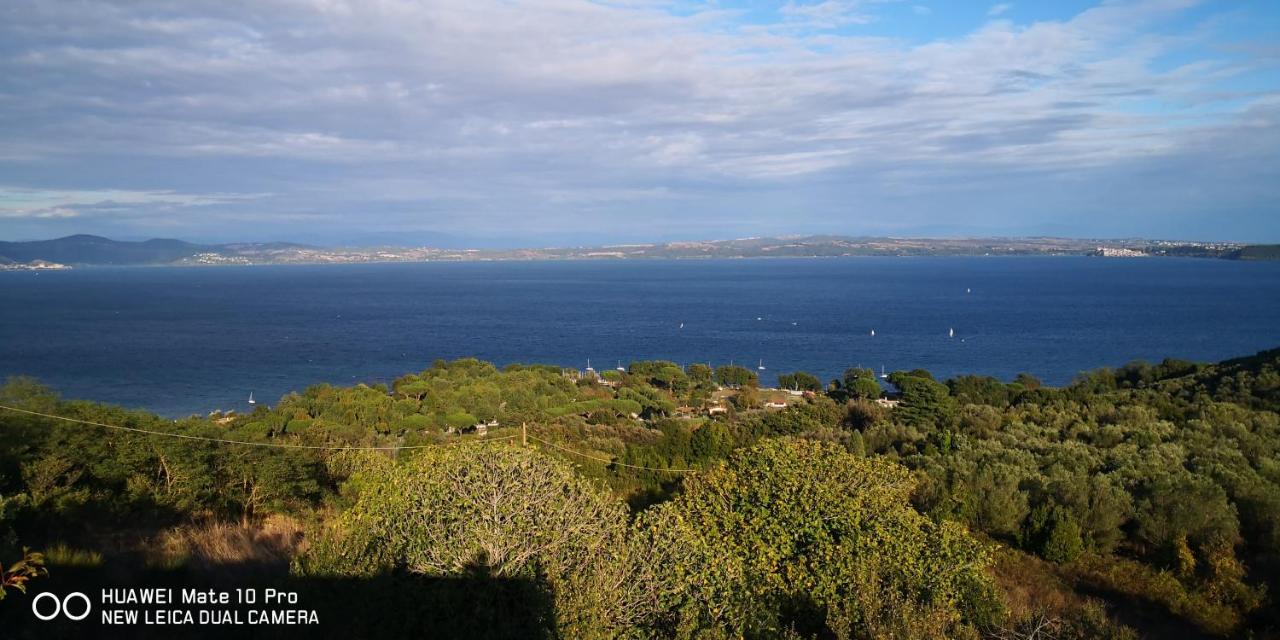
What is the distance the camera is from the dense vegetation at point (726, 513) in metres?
6.05

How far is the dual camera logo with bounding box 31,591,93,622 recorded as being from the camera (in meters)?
5.67

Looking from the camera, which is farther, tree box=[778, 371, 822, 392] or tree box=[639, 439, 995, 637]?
tree box=[778, 371, 822, 392]

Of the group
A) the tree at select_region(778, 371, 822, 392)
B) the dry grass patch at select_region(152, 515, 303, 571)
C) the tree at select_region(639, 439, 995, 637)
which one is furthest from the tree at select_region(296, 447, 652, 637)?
the tree at select_region(778, 371, 822, 392)

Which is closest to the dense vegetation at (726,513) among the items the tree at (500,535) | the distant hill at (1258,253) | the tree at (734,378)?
the tree at (500,535)

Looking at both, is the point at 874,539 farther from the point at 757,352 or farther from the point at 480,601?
the point at 757,352

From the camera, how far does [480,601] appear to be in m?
5.59

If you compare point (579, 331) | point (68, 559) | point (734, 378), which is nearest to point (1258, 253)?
point (579, 331)

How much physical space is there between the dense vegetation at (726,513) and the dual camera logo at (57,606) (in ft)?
1.44

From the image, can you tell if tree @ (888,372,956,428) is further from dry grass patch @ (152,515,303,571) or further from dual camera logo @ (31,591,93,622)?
dual camera logo @ (31,591,93,622)

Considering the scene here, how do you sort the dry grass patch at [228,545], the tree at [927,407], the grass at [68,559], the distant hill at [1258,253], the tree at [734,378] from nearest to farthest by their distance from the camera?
1. the grass at [68,559]
2. the dry grass patch at [228,545]
3. the tree at [927,407]
4. the tree at [734,378]
5. the distant hill at [1258,253]

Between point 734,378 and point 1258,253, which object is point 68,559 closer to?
point 734,378

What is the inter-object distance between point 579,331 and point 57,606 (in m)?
55.0

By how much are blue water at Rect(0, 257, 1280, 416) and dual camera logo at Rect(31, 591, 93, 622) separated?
3100cm

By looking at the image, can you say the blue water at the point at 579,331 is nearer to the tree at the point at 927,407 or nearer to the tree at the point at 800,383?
the tree at the point at 800,383
